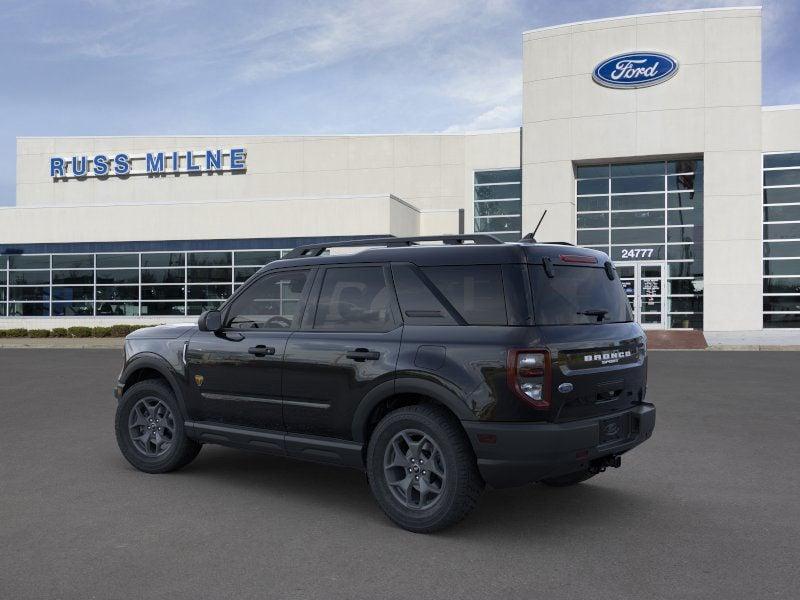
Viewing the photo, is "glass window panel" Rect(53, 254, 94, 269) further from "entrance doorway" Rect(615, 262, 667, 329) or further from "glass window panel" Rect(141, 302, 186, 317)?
"entrance doorway" Rect(615, 262, 667, 329)

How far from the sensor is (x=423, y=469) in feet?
16.9

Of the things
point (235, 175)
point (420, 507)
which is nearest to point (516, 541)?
point (420, 507)

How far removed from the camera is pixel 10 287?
3666 cm

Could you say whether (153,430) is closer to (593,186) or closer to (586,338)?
(586,338)

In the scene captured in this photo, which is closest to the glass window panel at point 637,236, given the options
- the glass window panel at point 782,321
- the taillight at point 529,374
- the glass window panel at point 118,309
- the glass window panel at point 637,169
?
the glass window panel at point 637,169

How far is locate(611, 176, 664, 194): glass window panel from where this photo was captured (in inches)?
1249

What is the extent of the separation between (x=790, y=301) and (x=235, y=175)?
2533cm

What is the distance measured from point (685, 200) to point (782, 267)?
4404 mm

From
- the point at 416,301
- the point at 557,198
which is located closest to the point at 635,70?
the point at 557,198

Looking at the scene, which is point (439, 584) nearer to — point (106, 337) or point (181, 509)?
point (181, 509)

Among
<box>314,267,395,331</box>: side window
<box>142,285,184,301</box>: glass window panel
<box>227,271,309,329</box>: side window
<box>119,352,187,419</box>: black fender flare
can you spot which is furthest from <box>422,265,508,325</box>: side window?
<box>142,285,184,301</box>: glass window panel

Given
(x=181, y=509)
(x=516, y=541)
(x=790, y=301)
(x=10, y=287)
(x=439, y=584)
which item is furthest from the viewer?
(x=10, y=287)

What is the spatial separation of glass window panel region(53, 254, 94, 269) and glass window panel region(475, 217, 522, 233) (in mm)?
17390

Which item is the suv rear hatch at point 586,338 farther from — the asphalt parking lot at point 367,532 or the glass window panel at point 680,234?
the glass window panel at point 680,234
